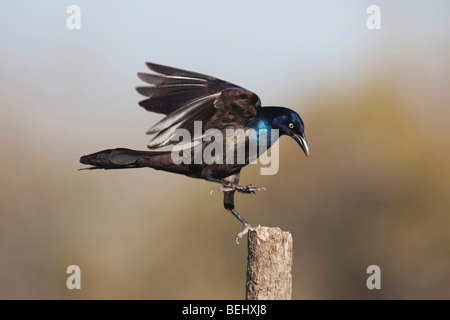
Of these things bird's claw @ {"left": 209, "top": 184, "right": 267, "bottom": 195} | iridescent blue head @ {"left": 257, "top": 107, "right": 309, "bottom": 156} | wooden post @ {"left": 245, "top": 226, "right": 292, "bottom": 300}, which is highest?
iridescent blue head @ {"left": 257, "top": 107, "right": 309, "bottom": 156}

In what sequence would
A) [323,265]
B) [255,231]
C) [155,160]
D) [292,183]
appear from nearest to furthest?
[255,231] → [155,160] → [323,265] → [292,183]

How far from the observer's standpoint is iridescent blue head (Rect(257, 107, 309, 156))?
693 cm

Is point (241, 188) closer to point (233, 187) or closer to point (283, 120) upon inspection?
point (233, 187)

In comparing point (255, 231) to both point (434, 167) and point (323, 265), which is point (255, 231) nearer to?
point (323, 265)

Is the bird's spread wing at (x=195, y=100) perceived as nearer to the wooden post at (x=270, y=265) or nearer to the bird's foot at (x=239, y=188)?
the bird's foot at (x=239, y=188)

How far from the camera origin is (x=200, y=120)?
22.3 feet

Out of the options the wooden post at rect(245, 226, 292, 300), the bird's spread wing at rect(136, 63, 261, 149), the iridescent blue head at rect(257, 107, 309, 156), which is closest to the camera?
the wooden post at rect(245, 226, 292, 300)

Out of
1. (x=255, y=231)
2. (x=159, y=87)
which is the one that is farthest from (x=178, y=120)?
(x=255, y=231)

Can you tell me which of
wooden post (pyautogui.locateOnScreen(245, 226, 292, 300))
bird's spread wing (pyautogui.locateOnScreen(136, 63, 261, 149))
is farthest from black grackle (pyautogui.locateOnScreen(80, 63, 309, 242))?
wooden post (pyautogui.locateOnScreen(245, 226, 292, 300))

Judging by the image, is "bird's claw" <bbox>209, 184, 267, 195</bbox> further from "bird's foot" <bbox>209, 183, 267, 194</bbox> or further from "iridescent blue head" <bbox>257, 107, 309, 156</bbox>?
"iridescent blue head" <bbox>257, 107, 309, 156</bbox>

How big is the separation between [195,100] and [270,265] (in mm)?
2132

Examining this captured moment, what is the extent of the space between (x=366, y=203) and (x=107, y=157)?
9765 millimetres

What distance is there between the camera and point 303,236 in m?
14.6

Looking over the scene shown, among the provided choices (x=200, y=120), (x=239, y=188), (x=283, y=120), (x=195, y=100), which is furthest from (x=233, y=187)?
(x=195, y=100)
